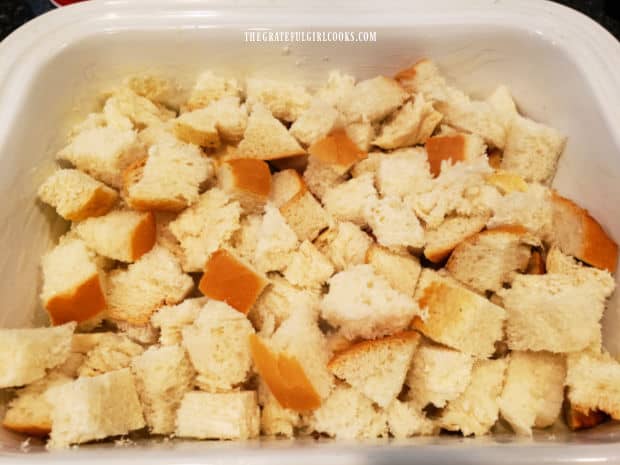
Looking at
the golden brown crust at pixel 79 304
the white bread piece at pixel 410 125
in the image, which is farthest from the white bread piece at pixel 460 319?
the golden brown crust at pixel 79 304

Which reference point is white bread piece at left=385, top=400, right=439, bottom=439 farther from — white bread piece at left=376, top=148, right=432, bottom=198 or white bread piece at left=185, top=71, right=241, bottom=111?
white bread piece at left=185, top=71, right=241, bottom=111

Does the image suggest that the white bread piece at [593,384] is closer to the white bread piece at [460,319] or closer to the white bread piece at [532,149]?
the white bread piece at [460,319]

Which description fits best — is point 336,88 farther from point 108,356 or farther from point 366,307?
point 108,356

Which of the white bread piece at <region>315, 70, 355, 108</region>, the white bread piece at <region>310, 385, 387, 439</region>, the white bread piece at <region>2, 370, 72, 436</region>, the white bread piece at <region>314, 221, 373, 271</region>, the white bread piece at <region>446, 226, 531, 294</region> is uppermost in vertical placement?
the white bread piece at <region>315, 70, 355, 108</region>

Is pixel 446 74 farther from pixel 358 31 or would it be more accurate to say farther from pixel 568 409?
pixel 568 409

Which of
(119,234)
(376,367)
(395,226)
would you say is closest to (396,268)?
(395,226)

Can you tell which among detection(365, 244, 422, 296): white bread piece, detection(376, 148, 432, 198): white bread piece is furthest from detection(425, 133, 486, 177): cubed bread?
detection(365, 244, 422, 296): white bread piece
